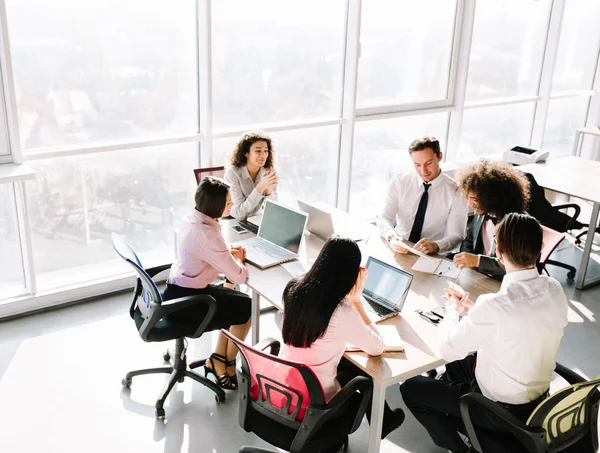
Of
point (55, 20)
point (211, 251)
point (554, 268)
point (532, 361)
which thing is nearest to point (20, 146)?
point (55, 20)

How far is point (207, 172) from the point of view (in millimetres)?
4844

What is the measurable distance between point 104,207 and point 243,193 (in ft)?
3.69

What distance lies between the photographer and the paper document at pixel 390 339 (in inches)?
112

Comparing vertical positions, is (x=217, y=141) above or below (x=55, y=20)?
below

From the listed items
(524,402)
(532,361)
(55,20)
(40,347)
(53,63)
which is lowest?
(40,347)

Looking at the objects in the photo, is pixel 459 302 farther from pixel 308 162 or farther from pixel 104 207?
pixel 308 162

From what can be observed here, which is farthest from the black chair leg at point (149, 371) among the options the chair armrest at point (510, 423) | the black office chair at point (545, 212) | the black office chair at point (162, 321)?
the black office chair at point (545, 212)

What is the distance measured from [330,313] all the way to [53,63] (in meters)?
2.88

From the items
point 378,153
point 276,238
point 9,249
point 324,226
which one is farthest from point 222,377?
point 378,153

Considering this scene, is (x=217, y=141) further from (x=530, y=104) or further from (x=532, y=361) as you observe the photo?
(x=530, y=104)

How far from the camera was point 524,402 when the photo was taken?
2.65 metres

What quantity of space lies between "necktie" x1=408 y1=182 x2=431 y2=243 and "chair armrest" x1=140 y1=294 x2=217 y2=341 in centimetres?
147

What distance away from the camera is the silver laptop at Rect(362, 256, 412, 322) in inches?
123

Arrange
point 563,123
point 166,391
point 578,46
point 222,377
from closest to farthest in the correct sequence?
point 166,391 < point 222,377 < point 578,46 < point 563,123
